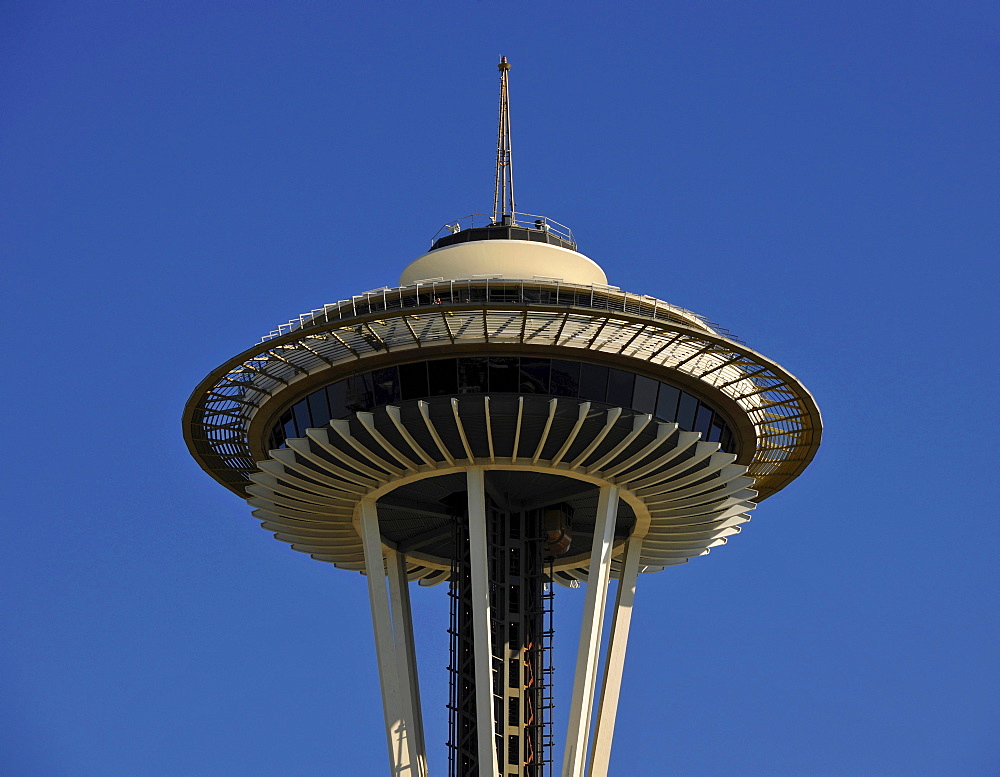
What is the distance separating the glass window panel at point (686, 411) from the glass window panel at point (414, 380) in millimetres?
7224

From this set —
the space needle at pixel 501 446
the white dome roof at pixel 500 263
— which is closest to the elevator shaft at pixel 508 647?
the space needle at pixel 501 446

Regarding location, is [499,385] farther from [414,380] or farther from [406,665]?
[406,665]

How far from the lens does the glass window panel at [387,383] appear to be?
46.8m

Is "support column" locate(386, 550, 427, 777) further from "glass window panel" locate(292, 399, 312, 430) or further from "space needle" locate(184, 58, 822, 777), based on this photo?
"glass window panel" locate(292, 399, 312, 430)

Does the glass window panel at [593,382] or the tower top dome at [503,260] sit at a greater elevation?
the tower top dome at [503,260]

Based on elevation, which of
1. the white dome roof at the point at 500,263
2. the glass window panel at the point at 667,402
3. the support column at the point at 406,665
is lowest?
the support column at the point at 406,665

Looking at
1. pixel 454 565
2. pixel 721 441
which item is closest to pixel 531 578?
pixel 454 565

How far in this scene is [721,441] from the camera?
49469 mm

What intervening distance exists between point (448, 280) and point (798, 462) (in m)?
12.2

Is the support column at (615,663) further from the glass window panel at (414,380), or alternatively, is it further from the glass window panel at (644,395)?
the glass window panel at (414,380)

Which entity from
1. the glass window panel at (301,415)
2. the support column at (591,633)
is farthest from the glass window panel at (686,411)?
the glass window panel at (301,415)

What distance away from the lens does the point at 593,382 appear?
153 feet

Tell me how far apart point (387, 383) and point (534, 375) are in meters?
4.07

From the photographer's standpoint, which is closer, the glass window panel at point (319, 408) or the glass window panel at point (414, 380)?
the glass window panel at point (414, 380)
